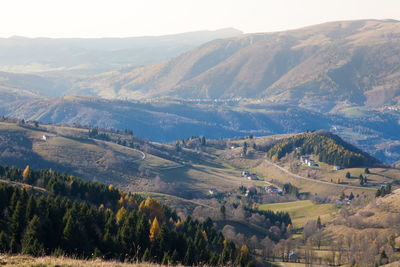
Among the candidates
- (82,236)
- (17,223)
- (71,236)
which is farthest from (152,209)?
(17,223)

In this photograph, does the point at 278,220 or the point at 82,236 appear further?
the point at 278,220

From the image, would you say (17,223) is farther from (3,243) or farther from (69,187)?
(69,187)

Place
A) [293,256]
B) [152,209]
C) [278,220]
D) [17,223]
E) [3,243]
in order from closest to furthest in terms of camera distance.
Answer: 1. [3,243]
2. [17,223]
3. [152,209]
4. [293,256]
5. [278,220]

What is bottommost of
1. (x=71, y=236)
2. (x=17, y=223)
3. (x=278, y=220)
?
(x=278, y=220)

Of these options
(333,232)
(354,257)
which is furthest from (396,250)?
(333,232)

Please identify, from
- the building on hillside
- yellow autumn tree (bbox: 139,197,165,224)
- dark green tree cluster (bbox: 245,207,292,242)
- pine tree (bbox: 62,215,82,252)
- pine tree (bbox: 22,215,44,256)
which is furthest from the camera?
dark green tree cluster (bbox: 245,207,292,242)

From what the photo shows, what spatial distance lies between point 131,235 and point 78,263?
87.9 ft

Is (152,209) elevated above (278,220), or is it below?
above

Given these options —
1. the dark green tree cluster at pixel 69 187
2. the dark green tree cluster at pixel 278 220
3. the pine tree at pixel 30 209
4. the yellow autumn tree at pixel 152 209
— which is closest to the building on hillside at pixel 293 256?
the dark green tree cluster at pixel 278 220

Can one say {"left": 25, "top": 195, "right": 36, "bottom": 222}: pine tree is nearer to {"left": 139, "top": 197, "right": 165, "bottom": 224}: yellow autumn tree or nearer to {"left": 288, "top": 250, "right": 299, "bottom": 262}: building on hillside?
{"left": 139, "top": 197, "right": 165, "bottom": 224}: yellow autumn tree

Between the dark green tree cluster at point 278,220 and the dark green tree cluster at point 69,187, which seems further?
the dark green tree cluster at point 278,220

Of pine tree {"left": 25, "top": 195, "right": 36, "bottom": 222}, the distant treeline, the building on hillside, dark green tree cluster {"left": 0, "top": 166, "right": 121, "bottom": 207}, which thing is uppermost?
pine tree {"left": 25, "top": 195, "right": 36, "bottom": 222}

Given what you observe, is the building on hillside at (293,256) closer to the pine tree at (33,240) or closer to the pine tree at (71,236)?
the pine tree at (71,236)

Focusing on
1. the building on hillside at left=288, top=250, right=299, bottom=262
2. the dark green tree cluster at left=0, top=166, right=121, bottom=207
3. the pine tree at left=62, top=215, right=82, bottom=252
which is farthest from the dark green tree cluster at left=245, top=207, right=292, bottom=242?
the pine tree at left=62, top=215, right=82, bottom=252
